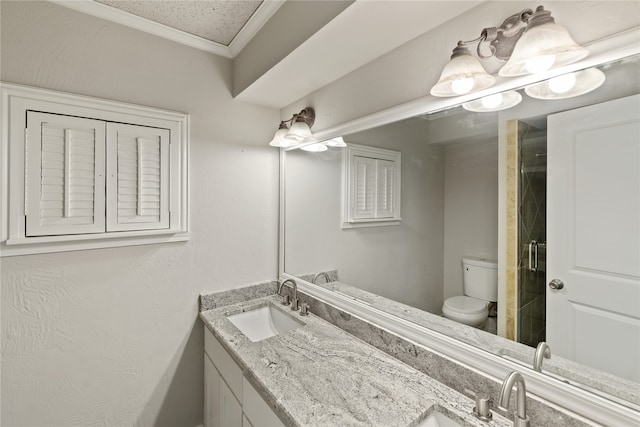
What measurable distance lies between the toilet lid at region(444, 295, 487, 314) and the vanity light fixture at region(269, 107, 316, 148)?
1.14m

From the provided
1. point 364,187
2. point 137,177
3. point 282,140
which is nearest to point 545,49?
point 364,187

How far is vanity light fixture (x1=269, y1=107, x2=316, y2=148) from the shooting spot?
166 cm

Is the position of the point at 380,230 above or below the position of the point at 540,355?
above

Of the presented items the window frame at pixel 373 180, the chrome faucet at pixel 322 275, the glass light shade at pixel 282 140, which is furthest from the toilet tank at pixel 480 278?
the glass light shade at pixel 282 140

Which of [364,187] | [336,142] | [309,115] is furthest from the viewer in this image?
[309,115]

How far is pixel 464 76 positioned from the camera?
0.88 m

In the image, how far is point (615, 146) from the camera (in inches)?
29.1

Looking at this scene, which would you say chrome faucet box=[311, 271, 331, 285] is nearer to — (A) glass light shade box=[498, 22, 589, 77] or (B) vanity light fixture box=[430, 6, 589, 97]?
(B) vanity light fixture box=[430, 6, 589, 97]

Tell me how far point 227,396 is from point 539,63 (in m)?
1.83

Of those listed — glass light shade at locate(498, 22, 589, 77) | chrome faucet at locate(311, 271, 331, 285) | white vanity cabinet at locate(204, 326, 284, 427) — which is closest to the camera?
glass light shade at locate(498, 22, 589, 77)

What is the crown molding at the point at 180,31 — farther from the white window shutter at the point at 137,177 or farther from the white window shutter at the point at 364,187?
the white window shutter at the point at 364,187

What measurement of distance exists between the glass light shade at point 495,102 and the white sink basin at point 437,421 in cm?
104

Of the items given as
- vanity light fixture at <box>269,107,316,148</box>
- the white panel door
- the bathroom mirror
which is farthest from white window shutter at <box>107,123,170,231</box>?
the white panel door

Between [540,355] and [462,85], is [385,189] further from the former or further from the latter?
[540,355]
